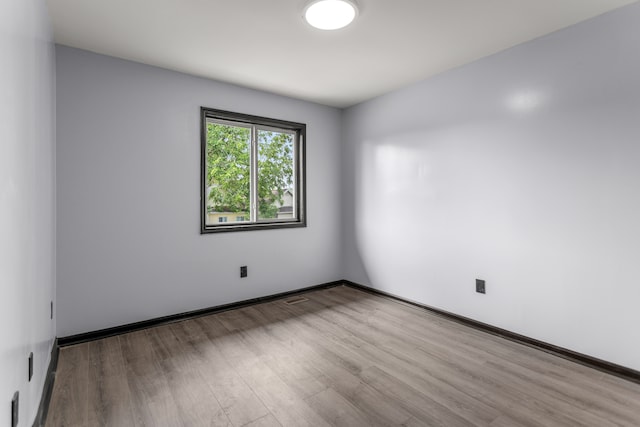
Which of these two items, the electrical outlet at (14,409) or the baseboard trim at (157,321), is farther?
the baseboard trim at (157,321)

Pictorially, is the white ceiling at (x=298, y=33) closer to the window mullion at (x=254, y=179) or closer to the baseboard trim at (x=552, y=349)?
the window mullion at (x=254, y=179)

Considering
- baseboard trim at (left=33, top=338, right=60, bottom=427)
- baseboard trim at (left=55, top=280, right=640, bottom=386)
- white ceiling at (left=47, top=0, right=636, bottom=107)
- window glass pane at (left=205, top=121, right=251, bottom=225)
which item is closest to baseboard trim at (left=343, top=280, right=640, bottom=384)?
baseboard trim at (left=55, top=280, right=640, bottom=386)

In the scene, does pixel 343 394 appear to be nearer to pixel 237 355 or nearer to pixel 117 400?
pixel 237 355

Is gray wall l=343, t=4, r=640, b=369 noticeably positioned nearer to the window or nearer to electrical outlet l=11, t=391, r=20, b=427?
the window

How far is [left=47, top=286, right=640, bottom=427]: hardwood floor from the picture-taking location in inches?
65.6

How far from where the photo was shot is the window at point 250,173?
3.32 m

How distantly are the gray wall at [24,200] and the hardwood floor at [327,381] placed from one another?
0.39m

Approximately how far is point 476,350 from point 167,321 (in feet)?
8.82

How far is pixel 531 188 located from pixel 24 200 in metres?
3.21

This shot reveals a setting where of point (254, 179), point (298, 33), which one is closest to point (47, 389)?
point (254, 179)

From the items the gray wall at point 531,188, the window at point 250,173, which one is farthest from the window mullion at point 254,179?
the gray wall at point 531,188

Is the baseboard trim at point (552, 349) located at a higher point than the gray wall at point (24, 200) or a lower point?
lower

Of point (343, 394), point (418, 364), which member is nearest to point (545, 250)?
point (418, 364)

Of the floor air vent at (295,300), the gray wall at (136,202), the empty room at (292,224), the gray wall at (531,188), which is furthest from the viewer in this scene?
the floor air vent at (295,300)
